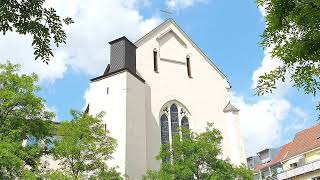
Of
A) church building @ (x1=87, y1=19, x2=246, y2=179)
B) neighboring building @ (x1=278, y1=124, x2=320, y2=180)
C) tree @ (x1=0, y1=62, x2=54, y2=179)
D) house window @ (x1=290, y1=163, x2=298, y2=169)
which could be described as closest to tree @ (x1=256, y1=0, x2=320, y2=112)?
tree @ (x1=0, y1=62, x2=54, y2=179)

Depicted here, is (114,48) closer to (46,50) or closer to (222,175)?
(222,175)

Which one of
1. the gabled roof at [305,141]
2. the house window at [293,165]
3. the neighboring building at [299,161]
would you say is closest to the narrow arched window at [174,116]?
the neighboring building at [299,161]

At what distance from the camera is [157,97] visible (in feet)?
90.2

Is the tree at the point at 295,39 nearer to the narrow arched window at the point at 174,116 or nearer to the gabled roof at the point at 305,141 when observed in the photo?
the narrow arched window at the point at 174,116

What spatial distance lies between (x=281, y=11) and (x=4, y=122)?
39.7 feet

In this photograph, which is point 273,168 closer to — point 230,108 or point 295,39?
point 230,108

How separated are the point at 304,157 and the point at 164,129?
20.5 metres

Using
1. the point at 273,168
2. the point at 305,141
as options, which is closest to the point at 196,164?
the point at 305,141

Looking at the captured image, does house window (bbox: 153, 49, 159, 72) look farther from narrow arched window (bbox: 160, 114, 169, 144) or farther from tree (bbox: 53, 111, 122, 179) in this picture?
tree (bbox: 53, 111, 122, 179)

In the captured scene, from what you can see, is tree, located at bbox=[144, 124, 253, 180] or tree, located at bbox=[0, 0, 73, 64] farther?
tree, located at bbox=[144, 124, 253, 180]

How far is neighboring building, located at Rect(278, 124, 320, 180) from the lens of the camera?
39681 mm

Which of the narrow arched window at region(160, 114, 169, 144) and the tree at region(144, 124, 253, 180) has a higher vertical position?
the narrow arched window at region(160, 114, 169, 144)

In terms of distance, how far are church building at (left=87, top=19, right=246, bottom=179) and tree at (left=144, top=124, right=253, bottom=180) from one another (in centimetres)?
313

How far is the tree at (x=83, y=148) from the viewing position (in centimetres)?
1739
